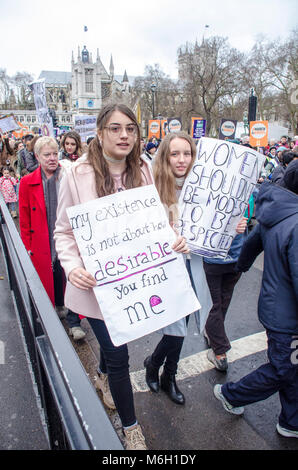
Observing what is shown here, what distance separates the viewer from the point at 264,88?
42594 millimetres

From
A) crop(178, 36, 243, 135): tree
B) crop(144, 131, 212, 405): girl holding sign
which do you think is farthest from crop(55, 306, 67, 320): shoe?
crop(178, 36, 243, 135): tree

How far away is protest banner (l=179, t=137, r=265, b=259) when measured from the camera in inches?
91.7

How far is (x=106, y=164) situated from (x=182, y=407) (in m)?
1.86

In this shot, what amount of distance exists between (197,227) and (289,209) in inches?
25.9

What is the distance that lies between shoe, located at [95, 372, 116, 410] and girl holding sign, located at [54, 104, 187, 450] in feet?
1.68

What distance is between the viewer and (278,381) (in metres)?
2.07

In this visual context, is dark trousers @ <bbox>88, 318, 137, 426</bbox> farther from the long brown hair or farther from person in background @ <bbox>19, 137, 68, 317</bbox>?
person in background @ <bbox>19, 137, 68, 317</bbox>

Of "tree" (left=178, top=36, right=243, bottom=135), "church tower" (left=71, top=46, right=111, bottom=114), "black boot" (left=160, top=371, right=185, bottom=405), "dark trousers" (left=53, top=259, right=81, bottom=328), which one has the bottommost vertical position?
"black boot" (left=160, top=371, right=185, bottom=405)

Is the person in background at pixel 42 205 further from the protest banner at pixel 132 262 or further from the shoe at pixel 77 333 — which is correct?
the protest banner at pixel 132 262

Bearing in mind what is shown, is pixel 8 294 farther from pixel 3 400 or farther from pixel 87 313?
pixel 87 313

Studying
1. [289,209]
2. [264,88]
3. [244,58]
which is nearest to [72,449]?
[289,209]

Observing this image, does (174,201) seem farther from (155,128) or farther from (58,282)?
(155,128)

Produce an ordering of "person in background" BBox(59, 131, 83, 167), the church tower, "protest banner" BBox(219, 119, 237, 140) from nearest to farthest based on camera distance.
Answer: "person in background" BBox(59, 131, 83, 167) < "protest banner" BBox(219, 119, 237, 140) < the church tower

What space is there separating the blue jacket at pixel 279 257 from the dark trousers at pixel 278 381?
100mm
